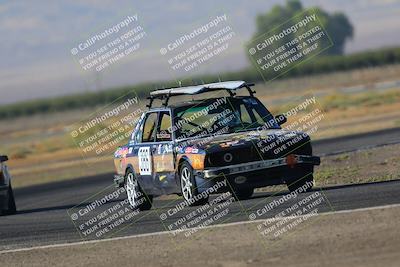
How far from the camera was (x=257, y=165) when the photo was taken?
16328 millimetres

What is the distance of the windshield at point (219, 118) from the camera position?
17.2 metres

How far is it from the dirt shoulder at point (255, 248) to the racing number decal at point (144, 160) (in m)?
4.41

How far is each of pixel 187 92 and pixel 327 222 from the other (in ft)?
16.7

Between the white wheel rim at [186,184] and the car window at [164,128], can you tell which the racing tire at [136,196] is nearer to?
the car window at [164,128]

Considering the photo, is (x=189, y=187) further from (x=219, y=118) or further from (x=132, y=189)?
(x=132, y=189)

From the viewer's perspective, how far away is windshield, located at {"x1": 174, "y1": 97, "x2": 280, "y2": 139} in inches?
677

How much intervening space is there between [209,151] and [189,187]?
2.27 ft

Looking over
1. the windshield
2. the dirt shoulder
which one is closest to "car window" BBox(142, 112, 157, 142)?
the windshield

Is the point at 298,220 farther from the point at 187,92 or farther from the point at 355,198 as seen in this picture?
the point at 187,92

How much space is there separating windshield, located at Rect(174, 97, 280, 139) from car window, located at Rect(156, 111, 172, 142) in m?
0.19

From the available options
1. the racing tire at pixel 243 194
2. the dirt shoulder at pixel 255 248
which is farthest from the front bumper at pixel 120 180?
the dirt shoulder at pixel 255 248

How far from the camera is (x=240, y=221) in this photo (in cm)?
1374

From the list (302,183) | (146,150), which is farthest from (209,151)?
(146,150)

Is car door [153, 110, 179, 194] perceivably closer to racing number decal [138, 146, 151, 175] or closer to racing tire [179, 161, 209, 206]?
racing number decal [138, 146, 151, 175]
